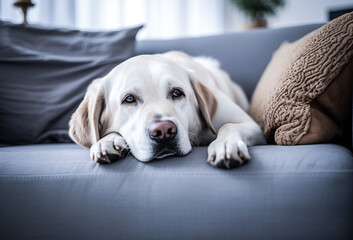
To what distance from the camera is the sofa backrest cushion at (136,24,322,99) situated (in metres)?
2.18

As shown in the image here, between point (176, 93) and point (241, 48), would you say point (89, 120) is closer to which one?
point (176, 93)

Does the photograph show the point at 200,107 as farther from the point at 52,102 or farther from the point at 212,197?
the point at 52,102

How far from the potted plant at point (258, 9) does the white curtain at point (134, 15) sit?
657mm

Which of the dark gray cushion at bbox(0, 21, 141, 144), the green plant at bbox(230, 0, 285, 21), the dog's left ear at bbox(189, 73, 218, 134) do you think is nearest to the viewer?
the dog's left ear at bbox(189, 73, 218, 134)

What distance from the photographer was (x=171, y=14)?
4117mm

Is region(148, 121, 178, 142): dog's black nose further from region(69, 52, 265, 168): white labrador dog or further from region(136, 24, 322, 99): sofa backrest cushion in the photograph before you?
region(136, 24, 322, 99): sofa backrest cushion

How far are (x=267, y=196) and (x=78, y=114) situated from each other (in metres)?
1.00

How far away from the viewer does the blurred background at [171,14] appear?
140 inches

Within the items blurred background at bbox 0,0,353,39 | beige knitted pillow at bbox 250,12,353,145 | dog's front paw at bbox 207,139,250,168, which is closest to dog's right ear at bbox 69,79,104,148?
dog's front paw at bbox 207,139,250,168

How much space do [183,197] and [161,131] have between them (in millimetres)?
281

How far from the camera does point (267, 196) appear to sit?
3.14 feet

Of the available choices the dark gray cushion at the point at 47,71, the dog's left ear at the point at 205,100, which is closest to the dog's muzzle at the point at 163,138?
the dog's left ear at the point at 205,100

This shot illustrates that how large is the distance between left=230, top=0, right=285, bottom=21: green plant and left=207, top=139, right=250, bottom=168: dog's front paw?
297 centimetres

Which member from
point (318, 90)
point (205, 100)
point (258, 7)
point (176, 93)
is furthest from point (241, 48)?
point (258, 7)
